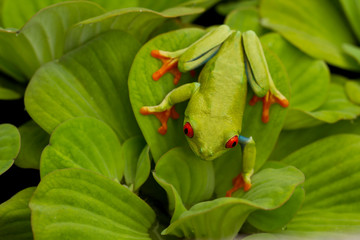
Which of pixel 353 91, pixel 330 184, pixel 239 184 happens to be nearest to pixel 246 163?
pixel 239 184

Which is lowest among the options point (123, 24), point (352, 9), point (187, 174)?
point (187, 174)

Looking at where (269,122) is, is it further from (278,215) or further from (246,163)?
(278,215)

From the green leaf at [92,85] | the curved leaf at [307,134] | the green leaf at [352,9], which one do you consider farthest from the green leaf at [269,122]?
the green leaf at [352,9]

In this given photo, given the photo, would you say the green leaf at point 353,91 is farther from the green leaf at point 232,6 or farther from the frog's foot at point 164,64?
the frog's foot at point 164,64

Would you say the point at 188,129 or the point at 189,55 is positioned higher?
the point at 189,55

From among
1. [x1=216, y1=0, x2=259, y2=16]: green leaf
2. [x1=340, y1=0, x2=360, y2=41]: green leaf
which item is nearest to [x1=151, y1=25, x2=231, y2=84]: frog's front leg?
[x1=216, y1=0, x2=259, y2=16]: green leaf

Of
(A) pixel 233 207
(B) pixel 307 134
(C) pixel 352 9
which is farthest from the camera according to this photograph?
(C) pixel 352 9
